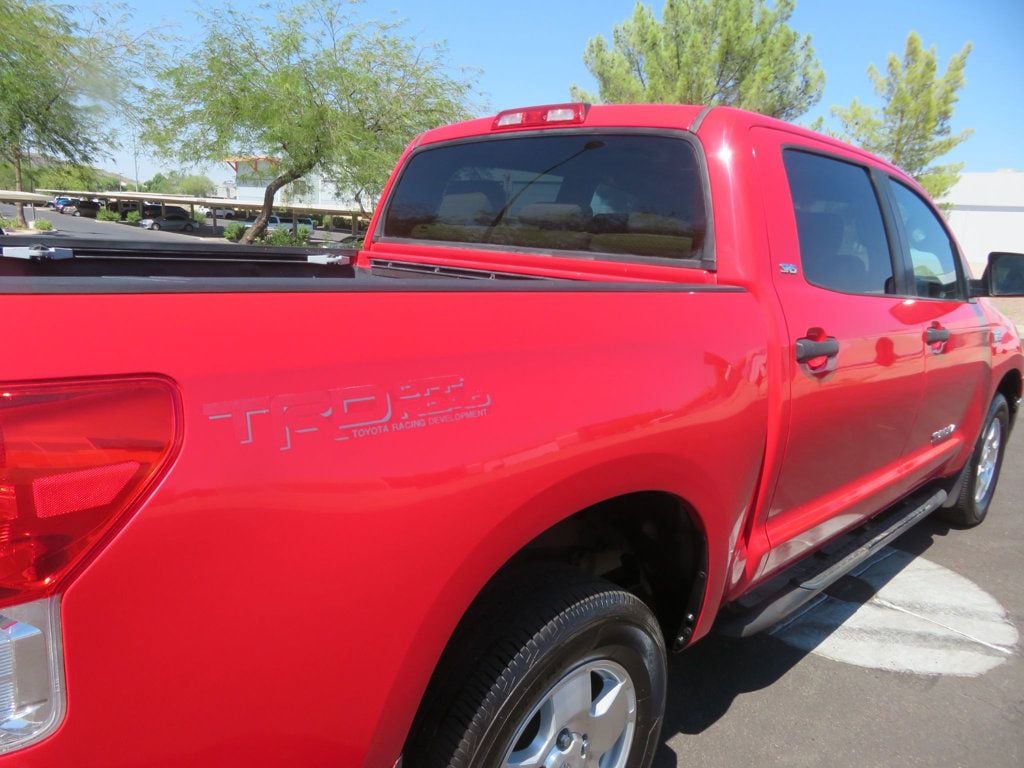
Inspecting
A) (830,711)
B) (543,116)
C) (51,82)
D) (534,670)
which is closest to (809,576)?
(830,711)

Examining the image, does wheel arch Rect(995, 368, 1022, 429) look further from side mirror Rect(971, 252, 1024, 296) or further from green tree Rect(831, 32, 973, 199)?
green tree Rect(831, 32, 973, 199)

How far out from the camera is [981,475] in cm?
455

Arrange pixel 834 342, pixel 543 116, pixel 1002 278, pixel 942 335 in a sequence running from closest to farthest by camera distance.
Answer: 1. pixel 834 342
2. pixel 543 116
3. pixel 942 335
4. pixel 1002 278

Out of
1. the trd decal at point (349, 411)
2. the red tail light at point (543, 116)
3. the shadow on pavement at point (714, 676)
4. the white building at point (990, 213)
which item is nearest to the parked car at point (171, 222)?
the white building at point (990, 213)

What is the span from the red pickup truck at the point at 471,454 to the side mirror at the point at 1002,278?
940mm

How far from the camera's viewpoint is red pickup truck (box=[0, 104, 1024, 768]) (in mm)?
1003

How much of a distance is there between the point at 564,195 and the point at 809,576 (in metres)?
1.69

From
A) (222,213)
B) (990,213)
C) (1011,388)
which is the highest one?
(990,213)

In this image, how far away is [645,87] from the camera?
20.8 m

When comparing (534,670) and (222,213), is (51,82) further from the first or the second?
(222,213)

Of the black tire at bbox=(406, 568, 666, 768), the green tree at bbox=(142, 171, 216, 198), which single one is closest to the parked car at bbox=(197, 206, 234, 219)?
the green tree at bbox=(142, 171, 216, 198)

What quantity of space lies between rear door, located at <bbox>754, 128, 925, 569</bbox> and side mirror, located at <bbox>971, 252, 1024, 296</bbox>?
113 centimetres

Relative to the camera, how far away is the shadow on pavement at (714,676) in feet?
8.79

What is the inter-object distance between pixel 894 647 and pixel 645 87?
20.0 m
